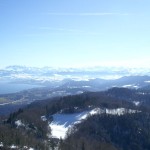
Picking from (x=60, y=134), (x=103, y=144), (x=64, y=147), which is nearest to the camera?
(x=64, y=147)

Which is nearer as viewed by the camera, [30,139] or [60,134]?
[30,139]

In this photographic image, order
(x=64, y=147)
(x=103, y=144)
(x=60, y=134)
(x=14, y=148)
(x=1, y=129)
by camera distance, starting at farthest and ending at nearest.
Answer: (x=60, y=134) → (x=103, y=144) → (x=1, y=129) → (x=64, y=147) → (x=14, y=148)

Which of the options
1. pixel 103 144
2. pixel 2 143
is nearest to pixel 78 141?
pixel 103 144

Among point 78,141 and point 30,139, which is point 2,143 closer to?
point 30,139

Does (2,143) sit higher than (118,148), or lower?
higher

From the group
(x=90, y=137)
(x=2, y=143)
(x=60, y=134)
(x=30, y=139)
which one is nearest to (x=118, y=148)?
(x=90, y=137)

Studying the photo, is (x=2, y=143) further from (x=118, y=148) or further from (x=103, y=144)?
(x=118, y=148)

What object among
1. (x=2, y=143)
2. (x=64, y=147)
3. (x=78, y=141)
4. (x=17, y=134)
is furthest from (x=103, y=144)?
(x=2, y=143)

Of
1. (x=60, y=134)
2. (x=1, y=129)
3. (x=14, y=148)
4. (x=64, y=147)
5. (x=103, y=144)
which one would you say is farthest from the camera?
(x=60, y=134)

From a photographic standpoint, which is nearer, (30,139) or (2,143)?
(2,143)
